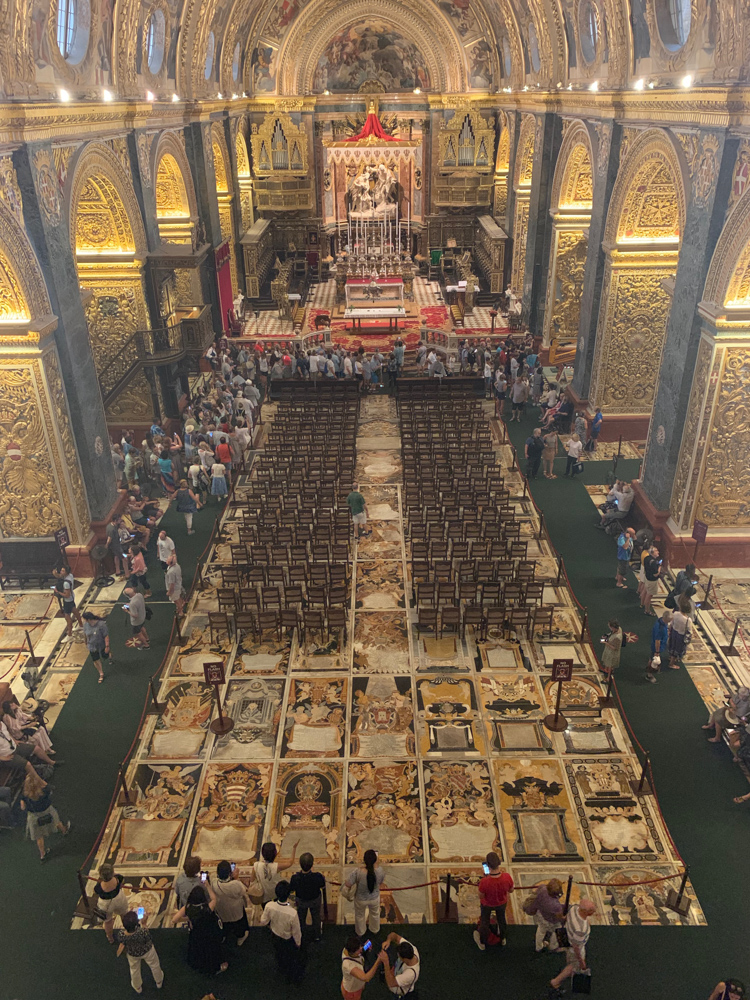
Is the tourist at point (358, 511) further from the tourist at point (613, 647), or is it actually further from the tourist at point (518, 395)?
the tourist at point (518, 395)

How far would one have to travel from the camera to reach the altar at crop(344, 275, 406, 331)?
99.5 feet

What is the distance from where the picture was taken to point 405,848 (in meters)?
9.52

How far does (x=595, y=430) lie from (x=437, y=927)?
1416 centimetres

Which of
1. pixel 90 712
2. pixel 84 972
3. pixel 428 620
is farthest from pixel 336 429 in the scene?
pixel 84 972

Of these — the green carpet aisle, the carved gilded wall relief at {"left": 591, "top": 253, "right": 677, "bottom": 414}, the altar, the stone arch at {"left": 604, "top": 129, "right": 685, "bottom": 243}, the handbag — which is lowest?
the green carpet aisle

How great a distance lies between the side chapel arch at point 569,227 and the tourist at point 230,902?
20239mm

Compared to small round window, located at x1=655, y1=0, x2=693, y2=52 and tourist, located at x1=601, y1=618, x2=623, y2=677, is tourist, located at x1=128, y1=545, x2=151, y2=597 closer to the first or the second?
tourist, located at x1=601, y1=618, x2=623, y2=677

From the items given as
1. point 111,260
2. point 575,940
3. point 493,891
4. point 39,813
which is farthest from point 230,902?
point 111,260

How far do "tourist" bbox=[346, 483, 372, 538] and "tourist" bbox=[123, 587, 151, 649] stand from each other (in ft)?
16.3

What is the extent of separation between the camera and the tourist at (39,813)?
9484 mm

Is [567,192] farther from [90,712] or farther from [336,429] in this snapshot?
[90,712]

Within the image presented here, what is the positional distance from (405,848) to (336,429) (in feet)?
41.2

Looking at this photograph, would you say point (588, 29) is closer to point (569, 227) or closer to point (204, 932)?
point (569, 227)

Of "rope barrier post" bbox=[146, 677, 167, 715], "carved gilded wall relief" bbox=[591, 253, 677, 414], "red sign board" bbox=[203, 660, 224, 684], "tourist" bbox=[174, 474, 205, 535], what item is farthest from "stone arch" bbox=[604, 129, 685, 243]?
"rope barrier post" bbox=[146, 677, 167, 715]
